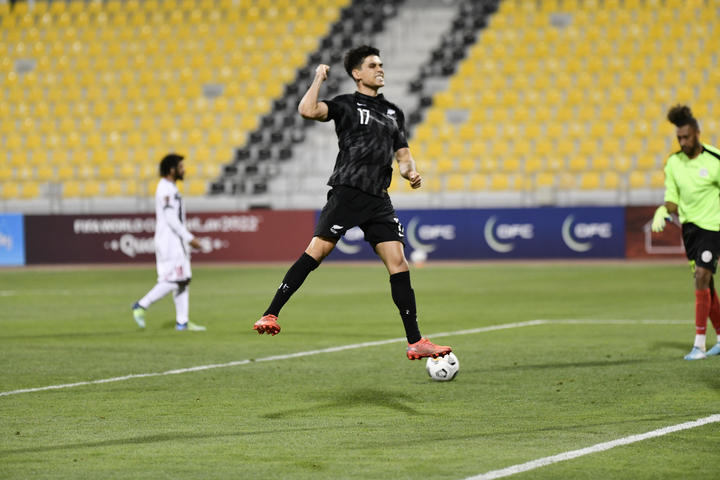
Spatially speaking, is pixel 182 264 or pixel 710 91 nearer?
pixel 182 264

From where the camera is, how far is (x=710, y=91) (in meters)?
30.8

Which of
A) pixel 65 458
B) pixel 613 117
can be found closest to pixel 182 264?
pixel 65 458

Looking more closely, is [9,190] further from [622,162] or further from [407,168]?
[407,168]

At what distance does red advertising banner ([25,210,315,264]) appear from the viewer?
28.9 m

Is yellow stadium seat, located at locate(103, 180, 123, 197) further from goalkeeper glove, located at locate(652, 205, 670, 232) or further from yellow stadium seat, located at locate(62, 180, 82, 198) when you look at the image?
goalkeeper glove, located at locate(652, 205, 670, 232)

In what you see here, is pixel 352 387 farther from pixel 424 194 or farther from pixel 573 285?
pixel 424 194

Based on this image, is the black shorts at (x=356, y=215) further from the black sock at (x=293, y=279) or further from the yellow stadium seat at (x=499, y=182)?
the yellow stadium seat at (x=499, y=182)

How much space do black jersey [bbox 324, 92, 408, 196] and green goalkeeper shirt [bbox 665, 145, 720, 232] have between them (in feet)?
11.9

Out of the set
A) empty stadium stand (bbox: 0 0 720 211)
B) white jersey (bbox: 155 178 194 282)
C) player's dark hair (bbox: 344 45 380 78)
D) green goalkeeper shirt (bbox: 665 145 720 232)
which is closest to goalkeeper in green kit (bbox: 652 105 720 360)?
green goalkeeper shirt (bbox: 665 145 720 232)

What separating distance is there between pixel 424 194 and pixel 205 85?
10139 millimetres

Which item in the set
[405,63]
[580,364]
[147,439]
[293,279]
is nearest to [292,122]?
[405,63]

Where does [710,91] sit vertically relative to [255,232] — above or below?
above

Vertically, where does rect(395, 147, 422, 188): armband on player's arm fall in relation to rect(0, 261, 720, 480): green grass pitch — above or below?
above

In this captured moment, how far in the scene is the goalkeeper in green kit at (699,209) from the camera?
1045cm
